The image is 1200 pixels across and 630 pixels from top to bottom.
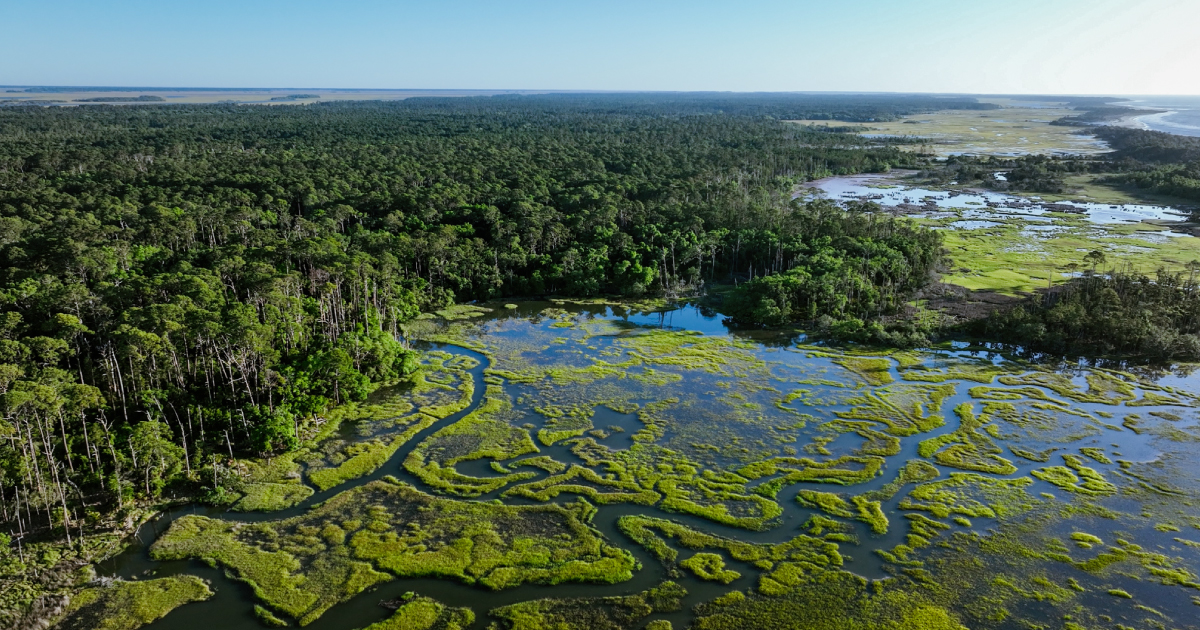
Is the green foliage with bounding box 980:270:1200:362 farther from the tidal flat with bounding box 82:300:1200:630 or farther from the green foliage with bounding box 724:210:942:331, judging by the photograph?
the green foliage with bounding box 724:210:942:331

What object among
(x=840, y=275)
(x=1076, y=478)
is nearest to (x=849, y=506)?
(x=1076, y=478)

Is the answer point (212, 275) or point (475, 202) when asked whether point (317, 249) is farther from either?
point (475, 202)

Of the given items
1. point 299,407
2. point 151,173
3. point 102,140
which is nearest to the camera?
point 299,407

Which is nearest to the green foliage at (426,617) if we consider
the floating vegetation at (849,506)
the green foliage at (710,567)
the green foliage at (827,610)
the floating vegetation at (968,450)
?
the green foliage at (827,610)

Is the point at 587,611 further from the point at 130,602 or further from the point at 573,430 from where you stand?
the point at 130,602

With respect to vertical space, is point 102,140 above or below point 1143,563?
above

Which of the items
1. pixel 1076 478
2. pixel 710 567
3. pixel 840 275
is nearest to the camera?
pixel 710 567

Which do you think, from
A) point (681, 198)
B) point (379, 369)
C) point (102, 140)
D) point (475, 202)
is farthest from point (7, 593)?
point (102, 140)
